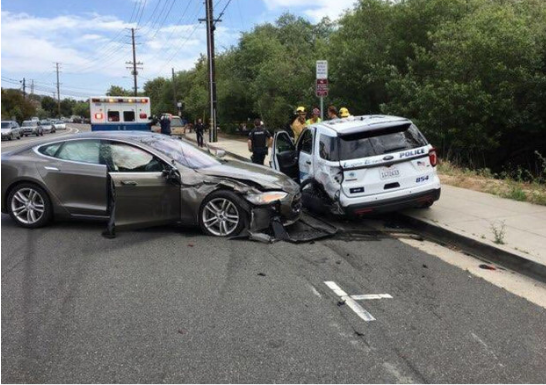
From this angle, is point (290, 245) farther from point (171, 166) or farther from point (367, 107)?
point (367, 107)

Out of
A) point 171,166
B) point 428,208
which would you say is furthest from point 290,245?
point 428,208

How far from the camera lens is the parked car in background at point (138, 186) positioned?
Answer: 7.29m

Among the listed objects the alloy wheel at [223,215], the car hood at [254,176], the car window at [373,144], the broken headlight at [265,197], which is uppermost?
the car window at [373,144]

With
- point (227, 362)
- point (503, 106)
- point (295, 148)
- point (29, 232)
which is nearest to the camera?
point (227, 362)

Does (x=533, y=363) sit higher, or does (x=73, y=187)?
(x=73, y=187)

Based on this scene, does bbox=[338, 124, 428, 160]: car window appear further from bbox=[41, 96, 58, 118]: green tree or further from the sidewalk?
bbox=[41, 96, 58, 118]: green tree

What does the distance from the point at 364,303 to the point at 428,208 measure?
15.1ft

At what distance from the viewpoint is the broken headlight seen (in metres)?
7.27

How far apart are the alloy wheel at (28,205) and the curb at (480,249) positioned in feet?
18.8

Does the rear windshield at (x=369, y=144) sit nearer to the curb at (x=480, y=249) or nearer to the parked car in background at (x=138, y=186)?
the parked car in background at (x=138, y=186)

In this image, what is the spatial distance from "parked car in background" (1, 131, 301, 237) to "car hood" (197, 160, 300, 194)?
1 cm

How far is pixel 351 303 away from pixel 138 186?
3.72 metres

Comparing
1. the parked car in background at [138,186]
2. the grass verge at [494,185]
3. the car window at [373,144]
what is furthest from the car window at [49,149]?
the grass verge at [494,185]

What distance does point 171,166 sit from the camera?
7.44 meters
